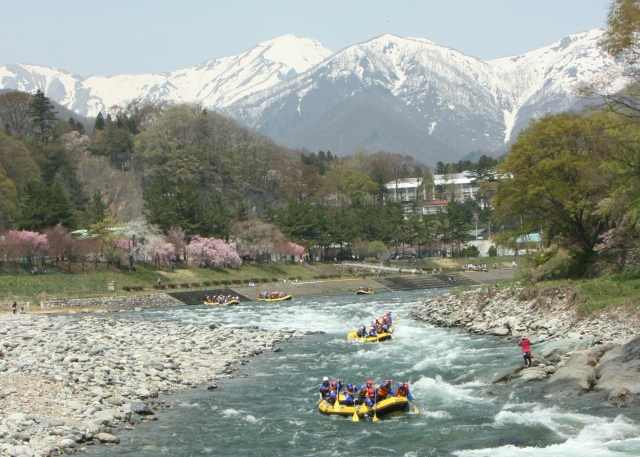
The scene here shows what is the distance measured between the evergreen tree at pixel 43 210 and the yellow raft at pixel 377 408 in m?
57.0

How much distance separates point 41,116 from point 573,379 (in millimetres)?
110875

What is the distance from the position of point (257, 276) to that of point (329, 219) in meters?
20.3

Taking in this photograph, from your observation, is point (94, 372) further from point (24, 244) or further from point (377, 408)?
point (24, 244)

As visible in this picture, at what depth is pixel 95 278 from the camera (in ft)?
218

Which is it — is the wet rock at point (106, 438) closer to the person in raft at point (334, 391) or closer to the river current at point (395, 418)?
the river current at point (395, 418)

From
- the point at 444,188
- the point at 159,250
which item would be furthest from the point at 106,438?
the point at 444,188

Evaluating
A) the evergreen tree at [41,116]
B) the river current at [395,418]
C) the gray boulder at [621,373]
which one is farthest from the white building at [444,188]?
the gray boulder at [621,373]

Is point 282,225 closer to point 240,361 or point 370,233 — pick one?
point 370,233

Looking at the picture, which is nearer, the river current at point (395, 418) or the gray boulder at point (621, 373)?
the river current at point (395, 418)

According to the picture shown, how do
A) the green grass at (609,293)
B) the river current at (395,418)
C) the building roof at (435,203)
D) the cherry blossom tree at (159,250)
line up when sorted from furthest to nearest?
the building roof at (435,203) < the cherry blossom tree at (159,250) < the green grass at (609,293) < the river current at (395,418)

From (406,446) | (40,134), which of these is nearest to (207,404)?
(406,446)

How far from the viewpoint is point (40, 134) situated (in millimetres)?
115688

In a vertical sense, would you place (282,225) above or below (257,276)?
above

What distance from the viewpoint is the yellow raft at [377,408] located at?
830 inches
